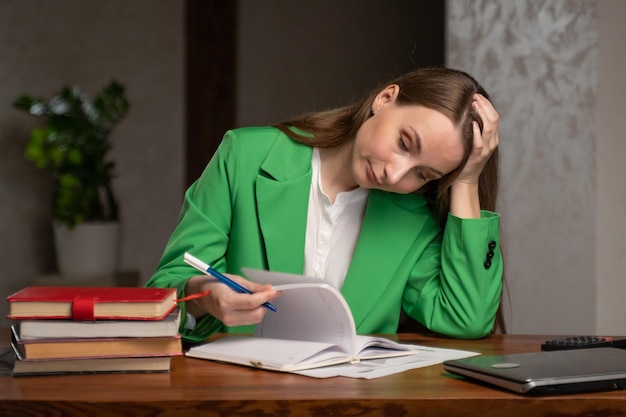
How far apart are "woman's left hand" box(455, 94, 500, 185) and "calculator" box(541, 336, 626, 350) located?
0.47m

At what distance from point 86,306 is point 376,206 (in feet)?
2.86

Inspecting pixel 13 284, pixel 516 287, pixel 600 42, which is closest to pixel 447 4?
pixel 600 42

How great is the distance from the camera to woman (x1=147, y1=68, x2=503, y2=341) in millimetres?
1884

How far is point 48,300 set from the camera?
140 centimetres

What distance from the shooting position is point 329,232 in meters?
2.10

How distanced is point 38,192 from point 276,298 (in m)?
3.91

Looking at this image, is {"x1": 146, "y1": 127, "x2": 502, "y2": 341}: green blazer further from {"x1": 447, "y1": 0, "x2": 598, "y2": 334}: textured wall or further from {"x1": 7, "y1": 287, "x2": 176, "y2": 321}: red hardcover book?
{"x1": 447, "y1": 0, "x2": 598, "y2": 334}: textured wall

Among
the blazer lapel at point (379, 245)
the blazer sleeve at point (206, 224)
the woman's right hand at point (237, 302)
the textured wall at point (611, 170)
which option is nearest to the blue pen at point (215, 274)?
the woman's right hand at point (237, 302)

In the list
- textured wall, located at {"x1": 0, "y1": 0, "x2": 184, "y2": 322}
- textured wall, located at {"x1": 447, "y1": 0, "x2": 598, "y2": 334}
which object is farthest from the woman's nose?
textured wall, located at {"x1": 0, "y1": 0, "x2": 184, "y2": 322}

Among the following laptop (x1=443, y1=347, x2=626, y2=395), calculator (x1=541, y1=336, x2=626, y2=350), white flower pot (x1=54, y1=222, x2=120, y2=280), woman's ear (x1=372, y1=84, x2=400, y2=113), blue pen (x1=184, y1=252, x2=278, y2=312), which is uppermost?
woman's ear (x1=372, y1=84, x2=400, y2=113)

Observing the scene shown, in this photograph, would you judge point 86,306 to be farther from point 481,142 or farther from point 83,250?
point 83,250

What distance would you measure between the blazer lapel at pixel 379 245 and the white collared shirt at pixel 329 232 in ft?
0.17

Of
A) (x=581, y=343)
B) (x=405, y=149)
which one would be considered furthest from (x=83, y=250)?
(x=581, y=343)

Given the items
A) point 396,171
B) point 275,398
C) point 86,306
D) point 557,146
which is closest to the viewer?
point 275,398
